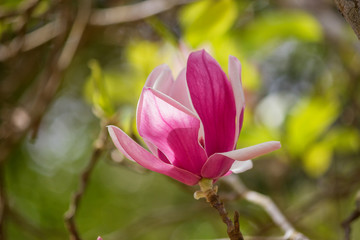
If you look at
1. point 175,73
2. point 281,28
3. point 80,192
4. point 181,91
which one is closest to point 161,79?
point 181,91

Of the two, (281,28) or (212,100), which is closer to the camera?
(212,100)

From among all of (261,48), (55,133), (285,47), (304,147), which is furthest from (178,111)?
(55,133)

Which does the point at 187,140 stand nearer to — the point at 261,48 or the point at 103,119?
the point at 103,119

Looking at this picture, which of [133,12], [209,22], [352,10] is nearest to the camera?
[352,10]

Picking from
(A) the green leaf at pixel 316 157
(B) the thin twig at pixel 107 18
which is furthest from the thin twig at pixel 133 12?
(A) the green leaf at pixel 316 157

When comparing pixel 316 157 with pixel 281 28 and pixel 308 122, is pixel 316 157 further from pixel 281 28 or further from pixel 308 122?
pixel 281 28

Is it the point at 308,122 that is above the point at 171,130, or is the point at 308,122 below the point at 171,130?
below

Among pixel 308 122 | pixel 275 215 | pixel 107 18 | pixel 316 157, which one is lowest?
pixel 316 157

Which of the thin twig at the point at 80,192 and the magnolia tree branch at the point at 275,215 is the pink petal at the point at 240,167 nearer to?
the magnolia tree branch at the point at 275,215
